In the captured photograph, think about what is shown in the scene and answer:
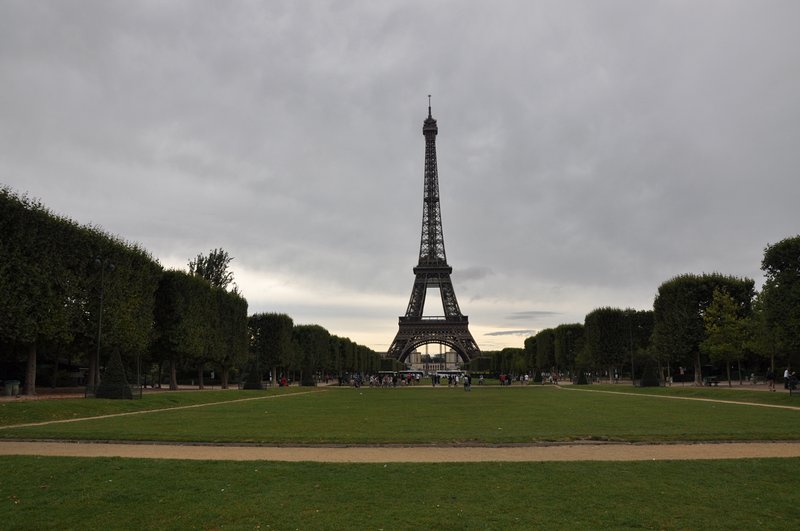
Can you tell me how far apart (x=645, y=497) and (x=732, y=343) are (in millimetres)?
48247

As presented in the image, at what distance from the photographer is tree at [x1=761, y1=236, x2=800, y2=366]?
3925 centimetres

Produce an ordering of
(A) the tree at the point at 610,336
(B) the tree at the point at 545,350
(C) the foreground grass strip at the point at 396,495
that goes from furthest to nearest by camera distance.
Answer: (B) the tree at the point at 545,350 → (A) the tree at the point at 610,336 → (C) the foreground grass strip at the point at 396,495

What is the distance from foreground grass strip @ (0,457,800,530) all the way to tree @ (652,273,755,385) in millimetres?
46310

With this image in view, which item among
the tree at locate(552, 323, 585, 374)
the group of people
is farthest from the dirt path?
the tree at locate(552, 323, 585, 374)

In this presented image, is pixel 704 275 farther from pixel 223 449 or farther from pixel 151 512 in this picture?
pixel 151 512

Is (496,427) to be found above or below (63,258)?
below

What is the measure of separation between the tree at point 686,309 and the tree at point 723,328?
1.32 m

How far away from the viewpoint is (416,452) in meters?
14.5

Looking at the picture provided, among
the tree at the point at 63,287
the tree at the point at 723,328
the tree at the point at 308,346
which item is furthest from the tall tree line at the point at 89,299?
the tree at the point at 723,328

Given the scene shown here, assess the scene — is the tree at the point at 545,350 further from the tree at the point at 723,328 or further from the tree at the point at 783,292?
the tree at the point at 783,292

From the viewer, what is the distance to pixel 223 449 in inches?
595

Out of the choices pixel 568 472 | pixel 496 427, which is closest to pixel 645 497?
pixel 568 472

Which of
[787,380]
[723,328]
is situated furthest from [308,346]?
[787,380]

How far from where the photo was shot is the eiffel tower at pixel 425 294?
116 metres
